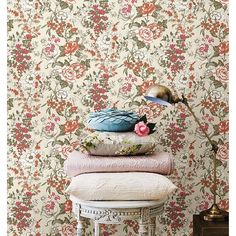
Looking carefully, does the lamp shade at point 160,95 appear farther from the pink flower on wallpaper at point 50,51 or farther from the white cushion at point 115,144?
the pink flower on wallpaper at point 50,51

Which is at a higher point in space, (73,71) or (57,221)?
(73,71)

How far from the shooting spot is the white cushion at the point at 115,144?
96.3 inches

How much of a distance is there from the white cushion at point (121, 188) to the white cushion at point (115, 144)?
222mm

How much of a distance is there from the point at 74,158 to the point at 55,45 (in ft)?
2.70

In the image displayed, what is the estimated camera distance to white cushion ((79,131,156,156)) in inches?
96.3

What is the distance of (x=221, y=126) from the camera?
295cm

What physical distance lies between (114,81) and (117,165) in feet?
2.39

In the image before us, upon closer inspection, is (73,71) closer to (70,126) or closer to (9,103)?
(70,126)

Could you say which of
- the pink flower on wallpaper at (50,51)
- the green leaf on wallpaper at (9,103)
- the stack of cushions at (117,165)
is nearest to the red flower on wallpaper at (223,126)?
the stack of cushions at (117,165)

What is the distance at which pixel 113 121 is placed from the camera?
8.32 feet

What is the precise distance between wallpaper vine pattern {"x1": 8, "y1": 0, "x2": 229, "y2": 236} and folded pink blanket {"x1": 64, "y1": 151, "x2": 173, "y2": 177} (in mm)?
535

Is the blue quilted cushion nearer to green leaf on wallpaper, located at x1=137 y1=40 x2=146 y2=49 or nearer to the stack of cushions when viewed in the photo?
the stack of cushions

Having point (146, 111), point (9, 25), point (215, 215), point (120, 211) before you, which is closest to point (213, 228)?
point (215, 215)
